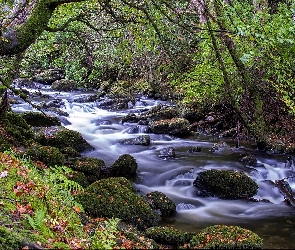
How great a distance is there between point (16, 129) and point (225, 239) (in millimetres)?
7817

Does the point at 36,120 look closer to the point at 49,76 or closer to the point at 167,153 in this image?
the point at 167,153

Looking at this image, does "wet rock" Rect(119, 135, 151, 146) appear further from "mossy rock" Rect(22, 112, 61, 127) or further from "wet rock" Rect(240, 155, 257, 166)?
"wet rock" Rect(240, 155, 257, 166)

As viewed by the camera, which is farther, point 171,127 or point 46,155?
point 171,127

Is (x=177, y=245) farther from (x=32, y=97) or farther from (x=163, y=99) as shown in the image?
(x=32, y=97)

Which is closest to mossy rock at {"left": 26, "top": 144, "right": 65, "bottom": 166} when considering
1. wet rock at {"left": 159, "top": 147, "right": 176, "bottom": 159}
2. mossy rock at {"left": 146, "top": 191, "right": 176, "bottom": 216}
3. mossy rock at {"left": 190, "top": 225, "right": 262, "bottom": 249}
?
mossy rock at {"left": 146, "top": 191, "right": 176, "bottom": 216}

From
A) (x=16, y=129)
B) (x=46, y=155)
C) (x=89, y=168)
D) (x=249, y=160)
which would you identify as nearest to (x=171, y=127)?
(x=249, y=160)

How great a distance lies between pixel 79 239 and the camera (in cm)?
422

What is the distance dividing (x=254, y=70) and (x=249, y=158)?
322 centimetres

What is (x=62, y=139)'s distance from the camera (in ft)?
41.3

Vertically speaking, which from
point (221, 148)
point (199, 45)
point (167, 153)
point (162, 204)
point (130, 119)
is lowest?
point (162, 204)

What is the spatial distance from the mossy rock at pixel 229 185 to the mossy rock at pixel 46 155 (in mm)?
4060

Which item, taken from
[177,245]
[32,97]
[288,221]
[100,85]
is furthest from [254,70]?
[100,85]

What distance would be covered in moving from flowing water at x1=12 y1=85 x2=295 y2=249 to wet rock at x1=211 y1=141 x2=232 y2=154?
9.6 inches

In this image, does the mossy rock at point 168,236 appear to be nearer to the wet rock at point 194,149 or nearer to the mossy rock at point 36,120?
the wet rock at point 194,149
